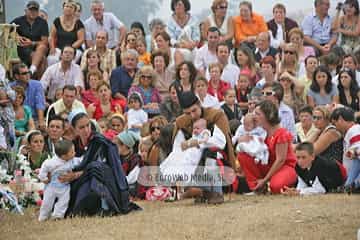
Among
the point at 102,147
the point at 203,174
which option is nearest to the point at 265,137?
the point at 203,174

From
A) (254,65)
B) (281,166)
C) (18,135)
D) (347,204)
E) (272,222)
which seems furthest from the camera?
(254,65)

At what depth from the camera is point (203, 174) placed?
977 centimetres

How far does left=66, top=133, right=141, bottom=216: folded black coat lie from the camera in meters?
9.40

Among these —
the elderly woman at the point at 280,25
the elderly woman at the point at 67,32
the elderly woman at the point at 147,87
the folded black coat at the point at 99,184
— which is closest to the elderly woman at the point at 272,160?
the folded black coat at the point at 99,184

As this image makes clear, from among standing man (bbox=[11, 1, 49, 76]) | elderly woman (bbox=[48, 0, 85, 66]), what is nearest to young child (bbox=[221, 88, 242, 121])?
elderly woman (bbox=[48, 0, 85, 66])

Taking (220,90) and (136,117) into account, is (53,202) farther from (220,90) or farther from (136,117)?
(220,90)

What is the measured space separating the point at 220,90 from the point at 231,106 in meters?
0.53

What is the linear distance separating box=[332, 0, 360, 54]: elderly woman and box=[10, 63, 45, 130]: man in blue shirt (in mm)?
4555

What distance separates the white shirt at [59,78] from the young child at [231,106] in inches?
85.2

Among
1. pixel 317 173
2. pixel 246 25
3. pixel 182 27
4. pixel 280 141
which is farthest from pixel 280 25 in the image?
pixel 317 173

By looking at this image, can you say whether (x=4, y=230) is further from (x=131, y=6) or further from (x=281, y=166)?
(x=131, y=6)

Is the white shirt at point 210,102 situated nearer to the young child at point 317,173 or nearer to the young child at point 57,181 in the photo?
the young child at point 317,173

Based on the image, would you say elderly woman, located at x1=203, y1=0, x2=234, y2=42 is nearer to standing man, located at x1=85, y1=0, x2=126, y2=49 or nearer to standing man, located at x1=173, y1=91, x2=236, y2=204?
standing man, located at x1=85, y1=0, x2=126, y2=49

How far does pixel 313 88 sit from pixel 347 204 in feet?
12.3
